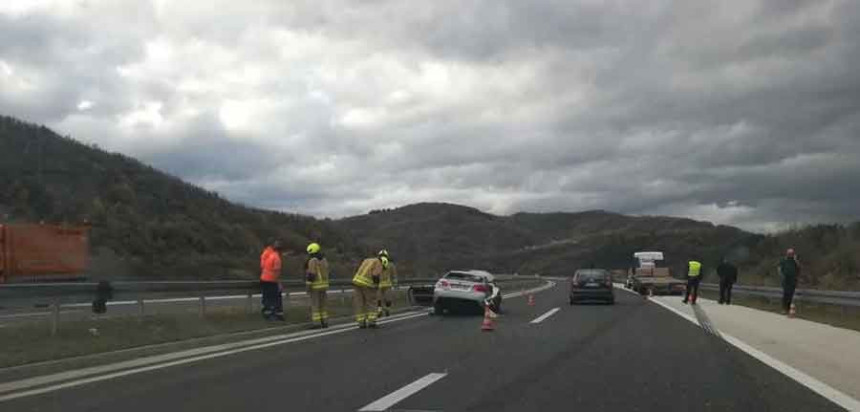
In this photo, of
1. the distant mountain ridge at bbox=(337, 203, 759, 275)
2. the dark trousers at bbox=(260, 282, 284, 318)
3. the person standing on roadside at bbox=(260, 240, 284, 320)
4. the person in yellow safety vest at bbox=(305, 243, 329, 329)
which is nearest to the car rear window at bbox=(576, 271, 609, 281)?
the person in yellow safety vest at bbox=(305, 243, 329, 329)

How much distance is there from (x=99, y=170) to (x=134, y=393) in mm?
43024

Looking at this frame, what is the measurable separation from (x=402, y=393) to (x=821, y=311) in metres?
19.3

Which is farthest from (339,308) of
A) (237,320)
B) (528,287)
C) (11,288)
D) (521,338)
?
(528,287)

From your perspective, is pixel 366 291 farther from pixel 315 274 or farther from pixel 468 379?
pixel 468 379

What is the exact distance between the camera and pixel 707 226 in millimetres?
171875

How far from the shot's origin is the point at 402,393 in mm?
10062

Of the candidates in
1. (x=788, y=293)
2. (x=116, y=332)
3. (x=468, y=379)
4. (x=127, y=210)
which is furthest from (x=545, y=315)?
(x=127, y=210)

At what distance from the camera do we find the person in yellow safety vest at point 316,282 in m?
19.3

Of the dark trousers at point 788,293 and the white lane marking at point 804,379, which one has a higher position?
the dark trousers at point 788,293

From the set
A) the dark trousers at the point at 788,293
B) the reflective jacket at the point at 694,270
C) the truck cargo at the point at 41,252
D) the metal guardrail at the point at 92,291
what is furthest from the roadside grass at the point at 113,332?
the reflective jacket at the point at 694,270

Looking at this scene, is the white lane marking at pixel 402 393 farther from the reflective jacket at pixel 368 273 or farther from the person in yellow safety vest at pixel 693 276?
the person in yellow safety vest at pixel 693 276

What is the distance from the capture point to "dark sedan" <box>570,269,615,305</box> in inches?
1345

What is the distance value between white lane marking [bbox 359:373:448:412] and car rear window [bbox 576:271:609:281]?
76.6 feet

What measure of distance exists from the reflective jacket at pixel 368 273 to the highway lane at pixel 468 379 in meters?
2.37
